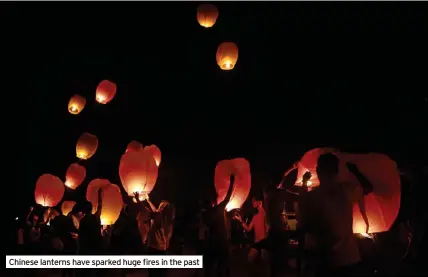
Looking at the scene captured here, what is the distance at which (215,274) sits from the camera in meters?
6.22

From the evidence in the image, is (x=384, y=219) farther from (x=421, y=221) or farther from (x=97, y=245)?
(x=97, y=245)

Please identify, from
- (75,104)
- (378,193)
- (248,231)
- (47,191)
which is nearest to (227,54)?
(248,231)

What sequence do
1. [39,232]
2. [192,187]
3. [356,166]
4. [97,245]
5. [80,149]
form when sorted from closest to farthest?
[356,166] → [97,245] → [39,232] → [80,149] → [192,187]

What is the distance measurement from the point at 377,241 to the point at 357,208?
83cm

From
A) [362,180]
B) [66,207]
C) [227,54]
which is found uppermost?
[227,54]

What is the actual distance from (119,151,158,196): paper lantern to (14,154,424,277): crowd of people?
0.19 m

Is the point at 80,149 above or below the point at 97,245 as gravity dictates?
above

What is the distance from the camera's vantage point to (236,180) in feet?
23.6

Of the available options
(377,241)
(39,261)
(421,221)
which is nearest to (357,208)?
(377,241)

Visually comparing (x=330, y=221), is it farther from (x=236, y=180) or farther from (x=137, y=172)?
(x=137, y=172)

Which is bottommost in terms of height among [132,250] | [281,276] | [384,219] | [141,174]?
[281,276]

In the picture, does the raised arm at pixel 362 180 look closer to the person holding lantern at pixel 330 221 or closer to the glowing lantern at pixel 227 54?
the person holding lantern at pixel 330 221
